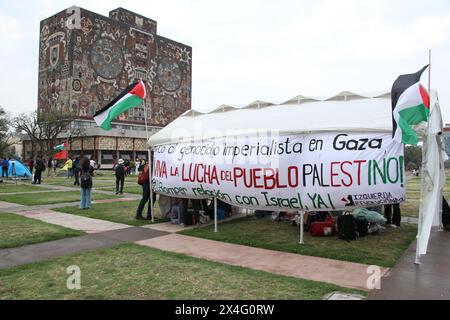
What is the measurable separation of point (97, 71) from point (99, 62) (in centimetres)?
182

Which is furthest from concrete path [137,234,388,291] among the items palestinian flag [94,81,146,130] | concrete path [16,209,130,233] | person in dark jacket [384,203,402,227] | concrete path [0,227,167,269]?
person in dark jacket [384,203,402,227]

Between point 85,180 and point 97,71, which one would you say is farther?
point 97,71

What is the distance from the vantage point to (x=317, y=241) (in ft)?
25.3

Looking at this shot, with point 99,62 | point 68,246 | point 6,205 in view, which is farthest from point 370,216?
point 99,62

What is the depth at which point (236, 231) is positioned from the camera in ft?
29.2

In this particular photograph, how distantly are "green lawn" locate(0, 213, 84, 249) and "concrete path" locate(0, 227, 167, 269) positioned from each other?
30 cm

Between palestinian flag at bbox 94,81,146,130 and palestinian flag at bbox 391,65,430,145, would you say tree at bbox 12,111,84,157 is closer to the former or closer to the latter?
palestinian flag at bbox 94,81,146,130

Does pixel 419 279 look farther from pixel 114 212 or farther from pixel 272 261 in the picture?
pixel 114 212

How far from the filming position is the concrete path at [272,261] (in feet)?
17.5

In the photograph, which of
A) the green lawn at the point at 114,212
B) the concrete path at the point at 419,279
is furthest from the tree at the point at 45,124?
the concrete path at the point at 419,279

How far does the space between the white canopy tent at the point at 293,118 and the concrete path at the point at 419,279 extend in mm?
2548

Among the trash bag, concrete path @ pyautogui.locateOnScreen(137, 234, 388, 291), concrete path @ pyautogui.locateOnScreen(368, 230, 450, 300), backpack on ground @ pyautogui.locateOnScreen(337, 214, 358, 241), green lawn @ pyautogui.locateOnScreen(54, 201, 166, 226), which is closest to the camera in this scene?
concrete path @ pyautogui.locateOnScreen(368, 230, 450, 300)

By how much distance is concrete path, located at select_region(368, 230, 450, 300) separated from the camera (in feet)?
14.9
